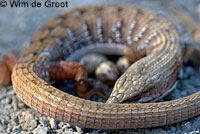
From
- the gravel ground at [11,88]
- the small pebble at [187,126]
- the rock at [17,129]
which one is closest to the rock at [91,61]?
the gravel ground at [11,88]

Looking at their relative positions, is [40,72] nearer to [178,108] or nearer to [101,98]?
[101,98]

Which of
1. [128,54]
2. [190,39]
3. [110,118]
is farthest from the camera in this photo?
[190,39]

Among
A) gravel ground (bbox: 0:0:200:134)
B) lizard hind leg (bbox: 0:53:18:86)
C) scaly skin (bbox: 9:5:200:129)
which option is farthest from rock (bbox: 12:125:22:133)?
lizard hind leg (bbox: 0:53:18:86)

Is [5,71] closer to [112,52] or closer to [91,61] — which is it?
[91,61]

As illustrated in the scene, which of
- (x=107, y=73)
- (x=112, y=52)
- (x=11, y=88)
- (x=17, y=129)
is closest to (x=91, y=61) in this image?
(x=107, y=73)

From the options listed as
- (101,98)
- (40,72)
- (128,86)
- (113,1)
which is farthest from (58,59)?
(113,1)

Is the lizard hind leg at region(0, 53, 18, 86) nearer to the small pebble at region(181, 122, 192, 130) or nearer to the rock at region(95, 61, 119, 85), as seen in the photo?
the rock at region(95, 61, 119, 85)

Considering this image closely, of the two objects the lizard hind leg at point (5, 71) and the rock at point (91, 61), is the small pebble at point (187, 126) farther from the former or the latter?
the lizard hind leg at point (5, 71)
